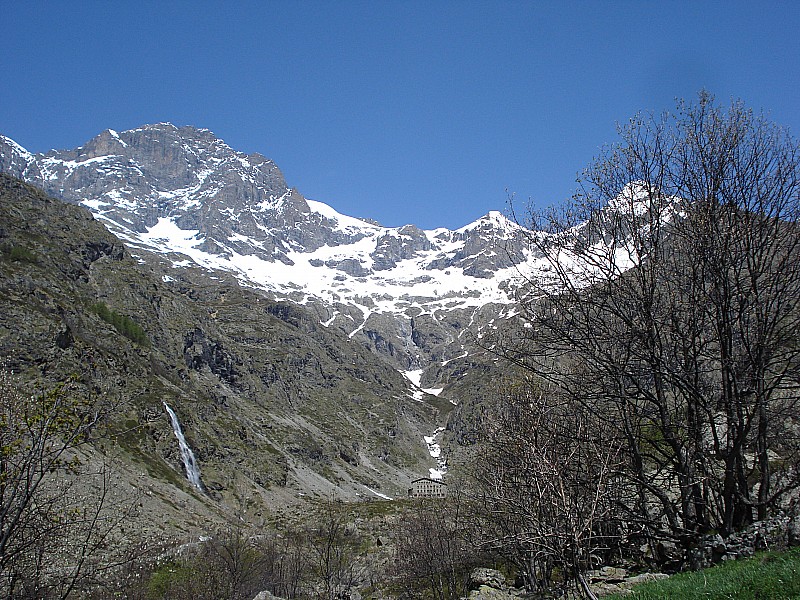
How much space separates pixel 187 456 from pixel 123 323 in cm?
5016

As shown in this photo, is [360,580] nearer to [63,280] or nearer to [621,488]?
[621,488]

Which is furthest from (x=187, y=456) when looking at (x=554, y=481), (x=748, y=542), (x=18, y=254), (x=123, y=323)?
(x=748, y=542)

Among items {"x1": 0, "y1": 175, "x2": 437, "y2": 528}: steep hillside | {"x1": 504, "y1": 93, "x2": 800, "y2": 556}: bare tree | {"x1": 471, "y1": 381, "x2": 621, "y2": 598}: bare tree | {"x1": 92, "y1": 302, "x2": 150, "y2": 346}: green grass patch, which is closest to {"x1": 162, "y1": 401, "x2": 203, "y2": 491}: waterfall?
{"x1": 0, "y1": 175, "x2": 437, "y2": 528}: steep hillside

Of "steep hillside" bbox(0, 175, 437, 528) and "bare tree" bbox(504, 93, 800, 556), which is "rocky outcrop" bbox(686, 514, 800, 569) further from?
"steep hillside" bbox(0, 175, 437, 528)

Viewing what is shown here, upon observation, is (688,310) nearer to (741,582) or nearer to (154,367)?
(741,582)

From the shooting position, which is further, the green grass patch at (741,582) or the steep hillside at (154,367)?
the steep hillside at (154,367)

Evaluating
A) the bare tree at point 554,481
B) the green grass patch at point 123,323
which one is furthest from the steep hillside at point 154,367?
the bare tree at point 554,481

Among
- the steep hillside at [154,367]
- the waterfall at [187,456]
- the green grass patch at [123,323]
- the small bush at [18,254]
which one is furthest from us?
the green grass patch at [123,323]

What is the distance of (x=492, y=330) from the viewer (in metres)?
16.0

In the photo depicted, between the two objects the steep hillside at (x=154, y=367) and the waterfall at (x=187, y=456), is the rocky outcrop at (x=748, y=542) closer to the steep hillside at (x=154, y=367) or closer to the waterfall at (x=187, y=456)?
the steep hillside at (x=154, y=367)

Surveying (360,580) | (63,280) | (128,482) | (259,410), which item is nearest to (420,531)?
(360,580)

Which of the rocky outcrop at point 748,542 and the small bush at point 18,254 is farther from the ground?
the small bush at point 18,254

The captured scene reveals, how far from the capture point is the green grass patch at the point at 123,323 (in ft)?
433

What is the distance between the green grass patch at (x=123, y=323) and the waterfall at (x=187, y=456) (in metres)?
33.3
